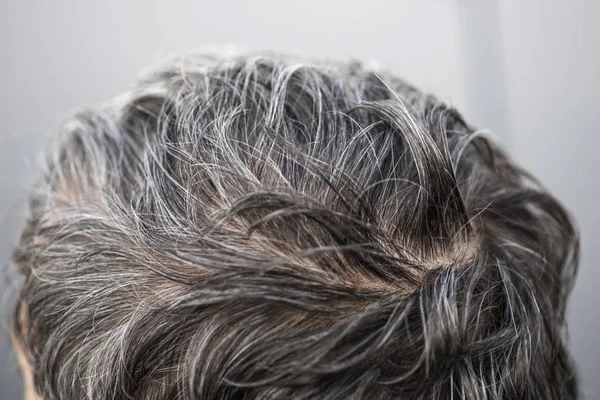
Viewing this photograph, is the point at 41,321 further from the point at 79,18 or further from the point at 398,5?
the point at 398,5

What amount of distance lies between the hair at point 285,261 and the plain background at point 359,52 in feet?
1.55

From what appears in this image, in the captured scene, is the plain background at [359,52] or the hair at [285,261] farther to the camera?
the plain background at [359,52]

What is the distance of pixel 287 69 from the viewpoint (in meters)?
0.49

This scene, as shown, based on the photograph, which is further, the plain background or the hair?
the plain background

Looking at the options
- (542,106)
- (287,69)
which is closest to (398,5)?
(542,106)

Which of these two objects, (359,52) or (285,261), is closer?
(285,261)

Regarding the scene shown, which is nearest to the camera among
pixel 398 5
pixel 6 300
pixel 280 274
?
pixel 280 274

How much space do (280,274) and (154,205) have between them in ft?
0.38

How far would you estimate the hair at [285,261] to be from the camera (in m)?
0.36

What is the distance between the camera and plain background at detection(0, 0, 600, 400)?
0.90m

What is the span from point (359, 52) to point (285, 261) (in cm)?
67

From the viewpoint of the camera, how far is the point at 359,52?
96 centimetres

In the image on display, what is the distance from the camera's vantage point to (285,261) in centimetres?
37

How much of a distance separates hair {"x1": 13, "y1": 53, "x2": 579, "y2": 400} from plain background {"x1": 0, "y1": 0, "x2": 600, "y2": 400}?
18.6 inches
